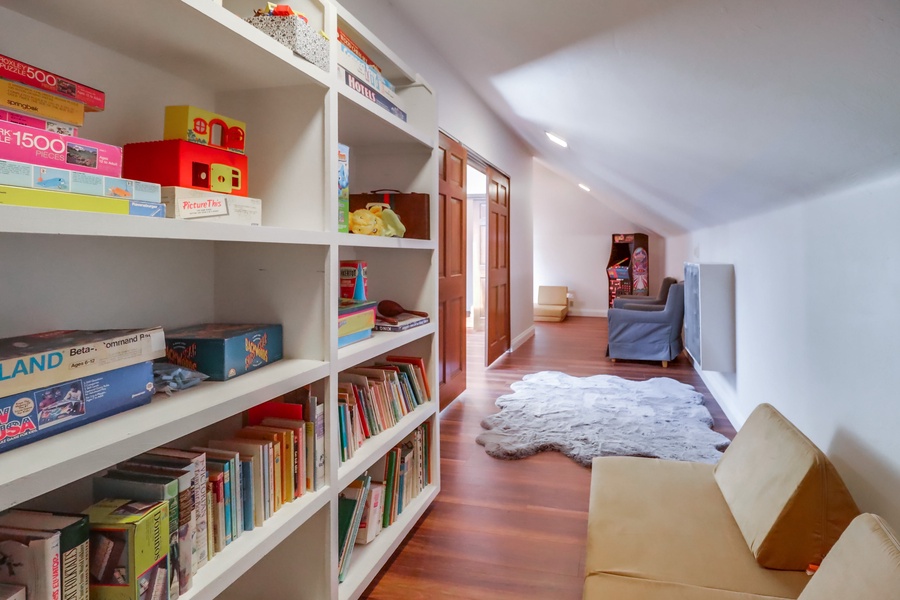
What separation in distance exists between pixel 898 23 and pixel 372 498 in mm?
1817

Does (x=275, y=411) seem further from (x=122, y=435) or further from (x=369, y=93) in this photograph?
(x=369, y=93)

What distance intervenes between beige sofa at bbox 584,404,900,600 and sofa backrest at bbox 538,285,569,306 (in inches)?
304

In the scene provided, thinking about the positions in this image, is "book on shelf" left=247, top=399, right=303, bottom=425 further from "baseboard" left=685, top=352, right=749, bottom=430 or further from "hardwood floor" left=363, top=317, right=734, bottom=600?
"baseboard" left=685, top=352, right=749, bottom=430

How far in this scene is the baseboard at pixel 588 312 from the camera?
960 cm

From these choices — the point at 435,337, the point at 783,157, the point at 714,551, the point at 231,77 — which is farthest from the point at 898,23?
the point at 435,337

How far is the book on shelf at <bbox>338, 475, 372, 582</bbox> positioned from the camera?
168cm

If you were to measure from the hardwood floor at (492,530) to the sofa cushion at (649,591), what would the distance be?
54 cm

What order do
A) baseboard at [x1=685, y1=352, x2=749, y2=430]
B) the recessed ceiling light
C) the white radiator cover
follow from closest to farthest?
baseboard at [x1=685, y1=352, x2=749, y2=430]
the white radiator cover
the recessed ceiling light

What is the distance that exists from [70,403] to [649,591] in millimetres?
1261

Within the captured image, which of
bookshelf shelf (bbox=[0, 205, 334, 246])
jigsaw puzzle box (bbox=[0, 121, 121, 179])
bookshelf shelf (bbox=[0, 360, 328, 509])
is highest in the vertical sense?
jigsaw puzzle box (bbox=[0, 121, 121, 179])

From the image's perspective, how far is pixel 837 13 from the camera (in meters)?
0.86

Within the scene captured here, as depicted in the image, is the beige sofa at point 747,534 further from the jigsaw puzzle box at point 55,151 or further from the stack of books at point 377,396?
the jigsaw puzzle box at point 55,151

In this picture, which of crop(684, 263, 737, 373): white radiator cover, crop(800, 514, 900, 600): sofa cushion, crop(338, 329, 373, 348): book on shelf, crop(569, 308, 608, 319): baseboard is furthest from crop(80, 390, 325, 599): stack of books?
crop(569, 308, 608, 319): baseboard

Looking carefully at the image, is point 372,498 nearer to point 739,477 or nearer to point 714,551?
point 714,551
